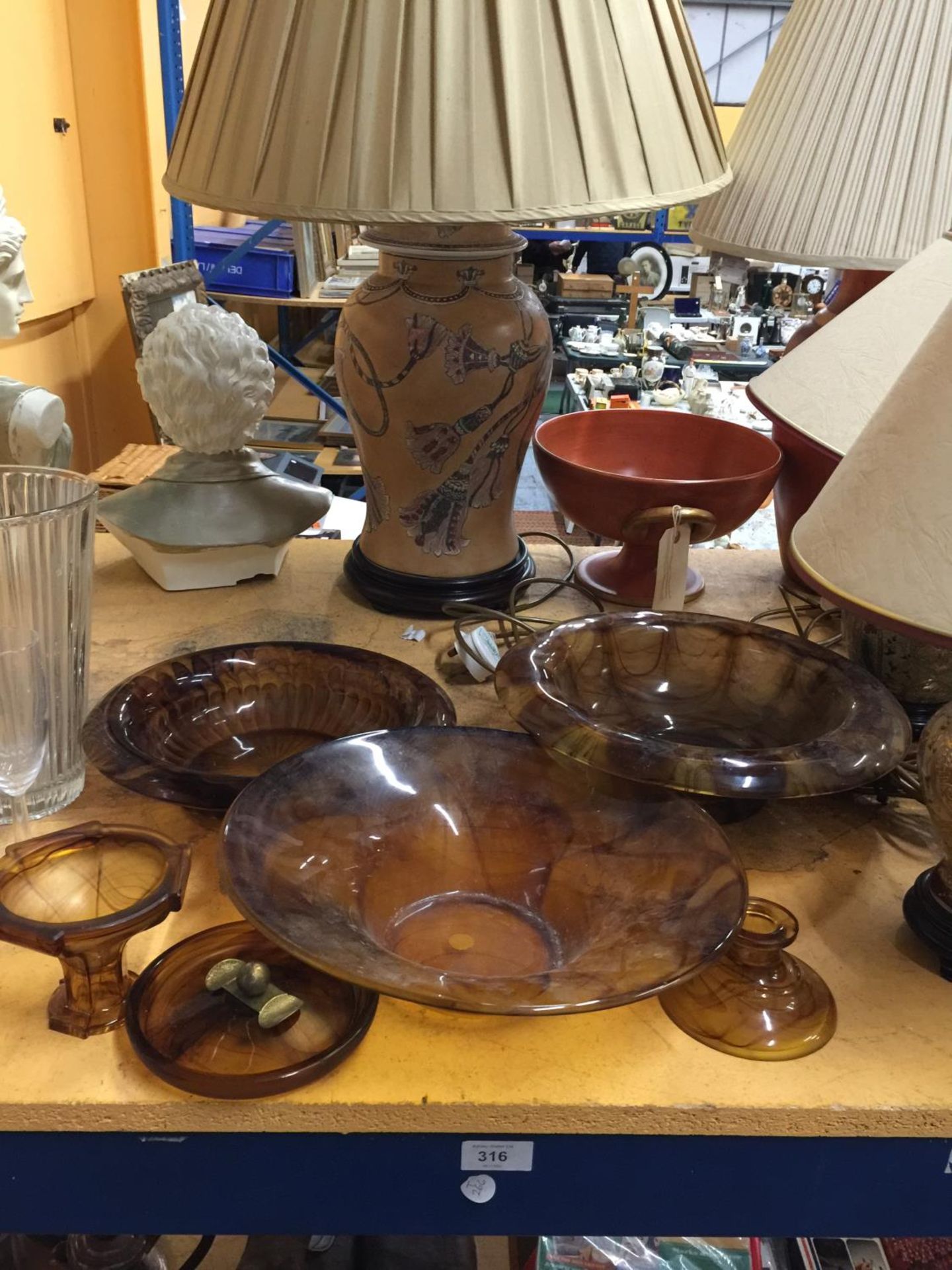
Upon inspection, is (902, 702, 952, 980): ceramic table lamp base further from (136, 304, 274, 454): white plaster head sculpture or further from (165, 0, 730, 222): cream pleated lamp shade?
(136, 304, 274, 454): white plaster head sculpture

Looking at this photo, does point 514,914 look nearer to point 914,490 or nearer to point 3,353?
point 914,490

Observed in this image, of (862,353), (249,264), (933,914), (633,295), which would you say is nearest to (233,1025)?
(933,914)

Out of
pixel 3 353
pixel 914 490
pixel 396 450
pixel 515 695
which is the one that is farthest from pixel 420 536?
pixel 3 353

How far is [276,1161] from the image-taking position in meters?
0.51

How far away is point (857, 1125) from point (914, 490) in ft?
1.01

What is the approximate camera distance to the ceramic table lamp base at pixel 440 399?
870 mm

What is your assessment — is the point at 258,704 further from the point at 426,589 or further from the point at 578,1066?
the point at 578,1066

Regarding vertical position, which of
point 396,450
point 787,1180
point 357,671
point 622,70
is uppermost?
point 622,70

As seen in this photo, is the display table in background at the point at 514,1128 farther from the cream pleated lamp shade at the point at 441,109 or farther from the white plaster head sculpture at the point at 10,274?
the white plaster head sculpture at the point at 10,274

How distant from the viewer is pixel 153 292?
2.11 metres

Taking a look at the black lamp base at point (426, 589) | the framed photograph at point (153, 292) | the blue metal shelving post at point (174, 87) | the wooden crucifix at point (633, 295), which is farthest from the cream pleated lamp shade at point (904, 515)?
the wooden crucifix at point (633, 295)

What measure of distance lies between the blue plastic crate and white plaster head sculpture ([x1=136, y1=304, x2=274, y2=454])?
182cm

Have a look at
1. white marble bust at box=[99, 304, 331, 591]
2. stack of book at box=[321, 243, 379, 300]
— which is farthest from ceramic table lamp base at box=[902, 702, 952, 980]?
stack of book at box=[321, 243, 379, 300]

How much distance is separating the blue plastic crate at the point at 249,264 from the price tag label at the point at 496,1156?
8.25ft
